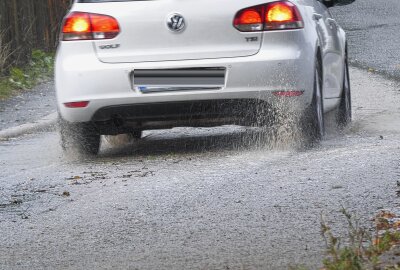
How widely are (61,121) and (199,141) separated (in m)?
1.27

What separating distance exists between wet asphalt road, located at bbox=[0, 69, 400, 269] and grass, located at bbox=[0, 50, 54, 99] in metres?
6.75

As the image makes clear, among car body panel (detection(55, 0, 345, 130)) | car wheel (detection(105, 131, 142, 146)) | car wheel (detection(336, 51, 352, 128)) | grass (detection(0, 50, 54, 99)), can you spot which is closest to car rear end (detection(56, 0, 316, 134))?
car body panel (detection(55, 0, 345, 130))

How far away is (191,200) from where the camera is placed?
23.2ft

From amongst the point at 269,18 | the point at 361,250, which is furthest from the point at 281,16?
the point at 361,250

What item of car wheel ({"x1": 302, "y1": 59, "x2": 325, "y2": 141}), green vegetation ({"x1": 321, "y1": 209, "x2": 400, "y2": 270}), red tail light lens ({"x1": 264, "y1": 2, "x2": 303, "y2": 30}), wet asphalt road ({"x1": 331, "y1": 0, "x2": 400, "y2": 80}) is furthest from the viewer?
wet asphalt road ({"x1": 331, "y1": 0, "x2": 400, "y2": 80})

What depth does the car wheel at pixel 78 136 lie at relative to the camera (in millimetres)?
9531

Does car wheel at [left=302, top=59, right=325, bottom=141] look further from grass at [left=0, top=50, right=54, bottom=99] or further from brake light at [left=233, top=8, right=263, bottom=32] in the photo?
grass at [left=0, top=50, right=54, bottom=99]

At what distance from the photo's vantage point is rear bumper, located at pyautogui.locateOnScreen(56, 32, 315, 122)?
29.4 ft

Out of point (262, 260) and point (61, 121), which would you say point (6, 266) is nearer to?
point (262, 260)

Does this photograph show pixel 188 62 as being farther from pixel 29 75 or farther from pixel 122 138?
pixel 29 75

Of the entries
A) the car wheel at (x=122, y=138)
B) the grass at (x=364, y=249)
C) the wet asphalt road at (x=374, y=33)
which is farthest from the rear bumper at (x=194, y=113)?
the wet asphalt road at (x=374, y=33)

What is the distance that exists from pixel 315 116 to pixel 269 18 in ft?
2.57

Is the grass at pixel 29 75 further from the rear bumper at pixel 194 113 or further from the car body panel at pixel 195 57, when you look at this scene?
the car body panel at pixel 195 57

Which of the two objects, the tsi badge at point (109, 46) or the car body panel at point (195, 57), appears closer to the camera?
the car body panel at point (195, 57)
